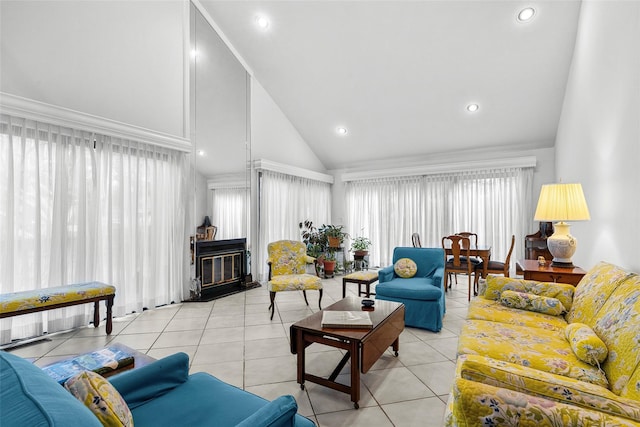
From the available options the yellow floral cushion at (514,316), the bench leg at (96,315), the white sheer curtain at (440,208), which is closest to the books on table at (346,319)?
the yellow floral cushion at (514,316)

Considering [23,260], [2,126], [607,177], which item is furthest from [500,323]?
[2,126]

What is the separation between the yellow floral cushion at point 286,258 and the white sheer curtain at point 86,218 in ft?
4.32

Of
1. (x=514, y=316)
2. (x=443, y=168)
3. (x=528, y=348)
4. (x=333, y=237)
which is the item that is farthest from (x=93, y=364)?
(x=443, y=168)

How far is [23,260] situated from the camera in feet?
9.76

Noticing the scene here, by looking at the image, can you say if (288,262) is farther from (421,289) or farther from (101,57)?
(101,57)

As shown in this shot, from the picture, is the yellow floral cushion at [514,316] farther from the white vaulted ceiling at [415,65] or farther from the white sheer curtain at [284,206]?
the white sheer curtain at [284,206]

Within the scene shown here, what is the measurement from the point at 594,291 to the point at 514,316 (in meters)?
0.50

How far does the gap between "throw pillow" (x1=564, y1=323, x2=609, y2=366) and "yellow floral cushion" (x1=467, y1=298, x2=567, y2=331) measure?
440 millimetres

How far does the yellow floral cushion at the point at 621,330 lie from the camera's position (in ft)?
4.24

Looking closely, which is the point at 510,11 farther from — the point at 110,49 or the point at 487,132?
the point at 110,49

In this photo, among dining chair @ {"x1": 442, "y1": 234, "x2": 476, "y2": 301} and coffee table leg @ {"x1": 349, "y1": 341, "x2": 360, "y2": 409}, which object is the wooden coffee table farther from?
dining chair @ {"x1": 442, "y1": 234, "x2": 476, "y2": 301}

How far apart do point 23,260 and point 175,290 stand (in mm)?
1666

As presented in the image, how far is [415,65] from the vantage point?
4.64 meters

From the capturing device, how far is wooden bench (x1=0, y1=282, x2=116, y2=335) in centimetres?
253
